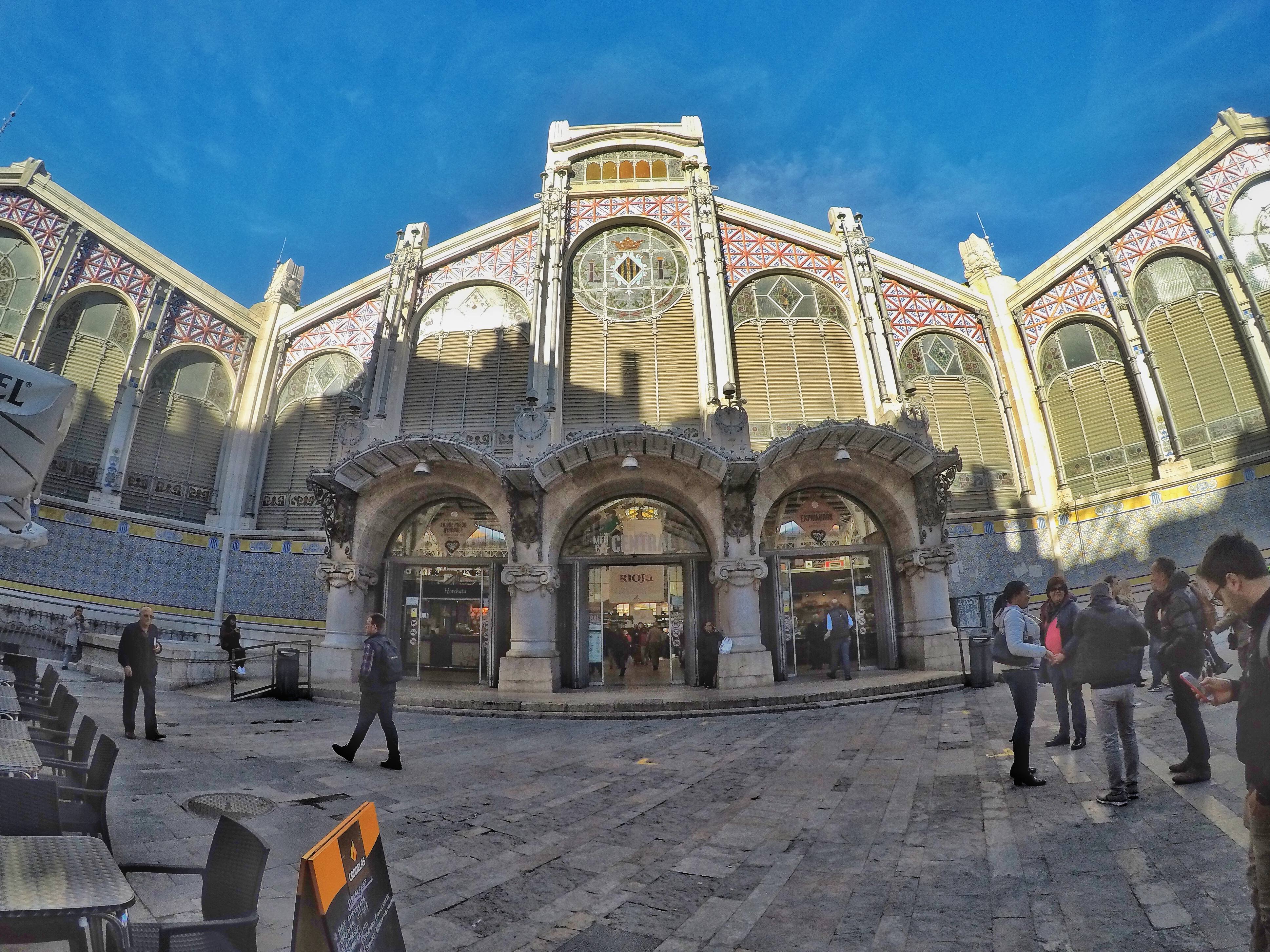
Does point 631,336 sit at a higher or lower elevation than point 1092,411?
higher

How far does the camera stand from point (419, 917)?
369 cm

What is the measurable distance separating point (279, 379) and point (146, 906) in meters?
22.2

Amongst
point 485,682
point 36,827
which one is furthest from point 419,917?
point 485,682

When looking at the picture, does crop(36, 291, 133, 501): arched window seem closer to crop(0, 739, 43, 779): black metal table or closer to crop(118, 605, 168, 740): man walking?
crop(118, 605, 168, 740): man walking

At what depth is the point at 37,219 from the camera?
20375 millimetres

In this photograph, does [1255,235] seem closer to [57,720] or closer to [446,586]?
[446,586]

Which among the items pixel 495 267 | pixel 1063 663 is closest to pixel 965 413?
pixel 495 267

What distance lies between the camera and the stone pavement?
346 cm

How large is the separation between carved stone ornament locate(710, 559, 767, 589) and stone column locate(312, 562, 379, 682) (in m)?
9.52

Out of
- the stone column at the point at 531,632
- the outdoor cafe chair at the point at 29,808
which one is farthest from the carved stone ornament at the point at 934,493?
the outdoor cafe chair at the point at 29,808

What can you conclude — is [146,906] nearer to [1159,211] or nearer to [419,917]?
[419,917]

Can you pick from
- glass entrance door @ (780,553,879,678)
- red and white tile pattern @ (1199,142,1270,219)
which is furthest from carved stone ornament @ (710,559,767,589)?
red and white tile pattern @ (1199,142,1270,219)

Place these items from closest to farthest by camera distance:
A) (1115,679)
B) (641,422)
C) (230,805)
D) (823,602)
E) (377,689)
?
1. (1115,679)
2. (230,805)
3. (377,689)
4. (823,602)
5. (641,422)

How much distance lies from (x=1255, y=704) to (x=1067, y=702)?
21.6ft
